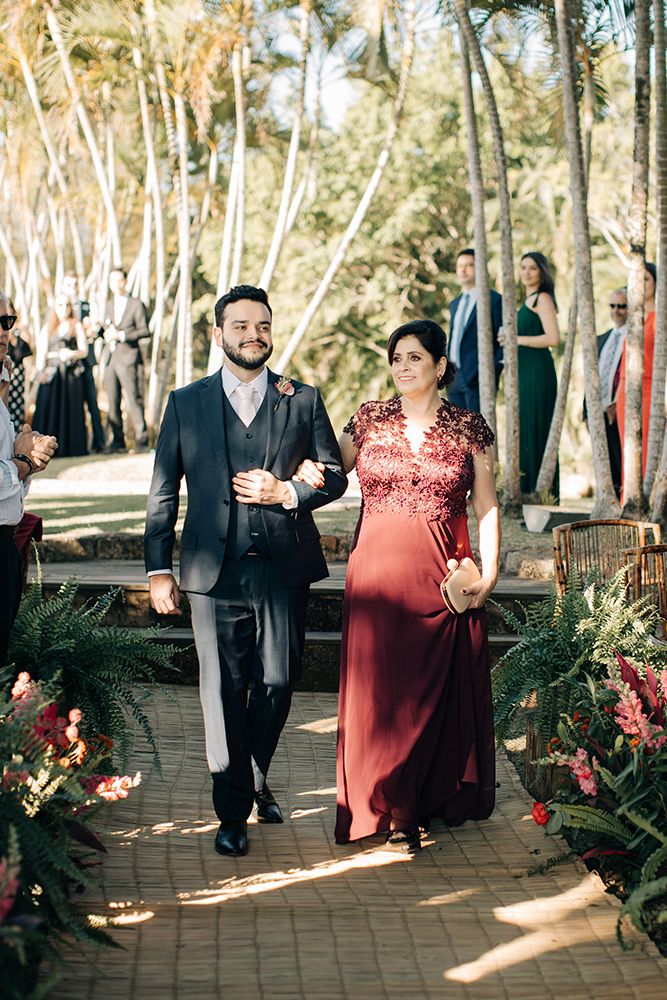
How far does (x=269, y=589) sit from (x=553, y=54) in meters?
8.31

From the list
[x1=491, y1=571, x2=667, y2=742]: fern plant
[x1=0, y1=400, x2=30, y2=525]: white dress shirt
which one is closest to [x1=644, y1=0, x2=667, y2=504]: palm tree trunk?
[x1=491, y1=571, x2=667, y2=742]: fern plant

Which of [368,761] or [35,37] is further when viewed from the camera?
[35,37]

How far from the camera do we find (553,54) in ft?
32.9

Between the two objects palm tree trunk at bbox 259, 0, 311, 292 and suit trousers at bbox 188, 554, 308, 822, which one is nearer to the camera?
suit trousers at bbox 188, 554, 308, 822

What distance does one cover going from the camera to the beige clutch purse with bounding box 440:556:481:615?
3781 millimetres

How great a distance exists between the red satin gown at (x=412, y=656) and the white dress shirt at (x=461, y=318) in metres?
5.32

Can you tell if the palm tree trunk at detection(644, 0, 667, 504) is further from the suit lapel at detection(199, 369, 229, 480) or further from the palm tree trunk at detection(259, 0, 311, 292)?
the palm tree trunk at detection(259, 0, 311, 292)

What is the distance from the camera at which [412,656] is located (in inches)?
151

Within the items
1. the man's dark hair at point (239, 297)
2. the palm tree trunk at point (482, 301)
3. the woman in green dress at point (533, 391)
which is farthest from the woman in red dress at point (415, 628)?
the woman in green dress at point (533, 391)

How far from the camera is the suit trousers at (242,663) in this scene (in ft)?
12.2

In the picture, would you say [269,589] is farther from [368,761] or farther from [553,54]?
[553,54]

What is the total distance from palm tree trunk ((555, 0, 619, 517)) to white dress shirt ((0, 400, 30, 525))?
4.89 metres

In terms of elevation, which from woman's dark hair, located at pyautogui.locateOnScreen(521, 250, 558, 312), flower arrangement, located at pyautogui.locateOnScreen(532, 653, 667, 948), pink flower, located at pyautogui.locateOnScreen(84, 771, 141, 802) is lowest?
flower arrangement, located at pyautogui.locateOnScreen(532, 653, 667, 948)

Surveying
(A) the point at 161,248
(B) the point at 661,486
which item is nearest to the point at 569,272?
(A) the point at 161,248
